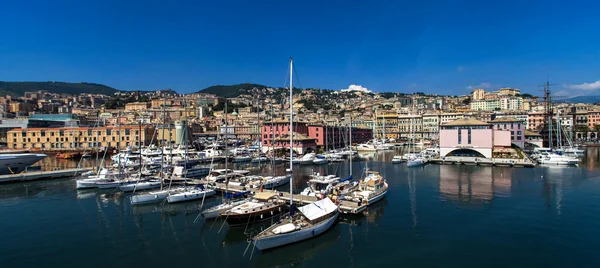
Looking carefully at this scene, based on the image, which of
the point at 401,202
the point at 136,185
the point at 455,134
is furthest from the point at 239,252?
the point at 455,134

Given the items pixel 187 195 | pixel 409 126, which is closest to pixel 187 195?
pixel 187 195

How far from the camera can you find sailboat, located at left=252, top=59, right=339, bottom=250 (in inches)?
582

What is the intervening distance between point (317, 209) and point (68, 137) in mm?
70680

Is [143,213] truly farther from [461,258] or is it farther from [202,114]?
[202,114]

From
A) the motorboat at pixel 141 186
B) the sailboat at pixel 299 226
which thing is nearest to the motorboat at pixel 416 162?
the sailboat at pixel 299 226

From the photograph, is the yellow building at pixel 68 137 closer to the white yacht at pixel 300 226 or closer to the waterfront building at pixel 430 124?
the white yacht at pixel 300 226

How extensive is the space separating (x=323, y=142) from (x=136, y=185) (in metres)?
41.8

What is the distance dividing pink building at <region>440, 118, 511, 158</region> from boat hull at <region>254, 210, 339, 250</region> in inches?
1427

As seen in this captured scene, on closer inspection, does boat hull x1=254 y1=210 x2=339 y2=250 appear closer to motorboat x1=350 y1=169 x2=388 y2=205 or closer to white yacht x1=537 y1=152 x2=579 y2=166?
motorboat x1=350 y1=169 x2=388 y2=205

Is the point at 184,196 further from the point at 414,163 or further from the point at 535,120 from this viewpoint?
the point at 535,120

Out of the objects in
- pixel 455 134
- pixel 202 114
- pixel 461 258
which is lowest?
pixel 461 258

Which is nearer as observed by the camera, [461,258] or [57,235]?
[461,258]

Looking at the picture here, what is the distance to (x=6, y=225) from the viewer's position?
1908 cm

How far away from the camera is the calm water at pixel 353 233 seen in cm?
1418
